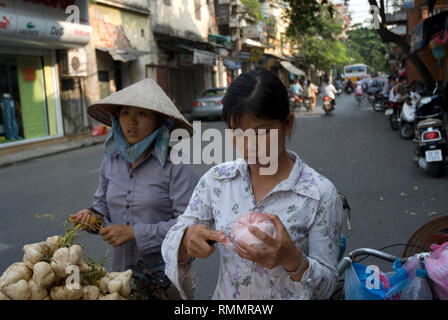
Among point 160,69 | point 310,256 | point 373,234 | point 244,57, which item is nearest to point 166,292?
point 310,256

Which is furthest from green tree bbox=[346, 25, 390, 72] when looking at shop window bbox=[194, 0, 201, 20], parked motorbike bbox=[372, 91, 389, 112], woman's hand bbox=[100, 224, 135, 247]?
woman's hand bbox=[100, 224, 135, 247]

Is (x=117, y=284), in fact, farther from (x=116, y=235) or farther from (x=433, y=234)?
(x=433, y=234)

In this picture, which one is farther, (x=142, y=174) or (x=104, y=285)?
(x=142, y=174)

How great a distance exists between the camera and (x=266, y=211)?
1.47m

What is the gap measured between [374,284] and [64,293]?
1085 mm

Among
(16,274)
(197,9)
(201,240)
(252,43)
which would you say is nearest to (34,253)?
(16,274)

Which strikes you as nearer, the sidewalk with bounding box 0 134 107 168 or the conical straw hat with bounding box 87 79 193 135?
the conical straw hat with bounding box 87 79 193 135

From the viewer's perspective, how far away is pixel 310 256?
1.43 metres

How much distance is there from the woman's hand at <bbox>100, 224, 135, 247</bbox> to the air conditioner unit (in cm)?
1347

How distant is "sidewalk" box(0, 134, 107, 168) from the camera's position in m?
11.1

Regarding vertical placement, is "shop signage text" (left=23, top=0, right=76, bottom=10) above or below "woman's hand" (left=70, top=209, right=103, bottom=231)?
above

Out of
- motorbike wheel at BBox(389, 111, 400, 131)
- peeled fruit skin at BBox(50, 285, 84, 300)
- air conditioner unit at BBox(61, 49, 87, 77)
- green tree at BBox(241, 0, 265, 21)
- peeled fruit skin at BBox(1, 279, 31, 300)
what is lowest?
motorbike wheel at BBox(389, 111, 400, 131)

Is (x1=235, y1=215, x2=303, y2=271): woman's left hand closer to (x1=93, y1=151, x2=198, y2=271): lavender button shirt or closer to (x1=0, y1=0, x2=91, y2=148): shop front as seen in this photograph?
(x1=93, y1=151, x2=198, y2=271): lavender button shirt
